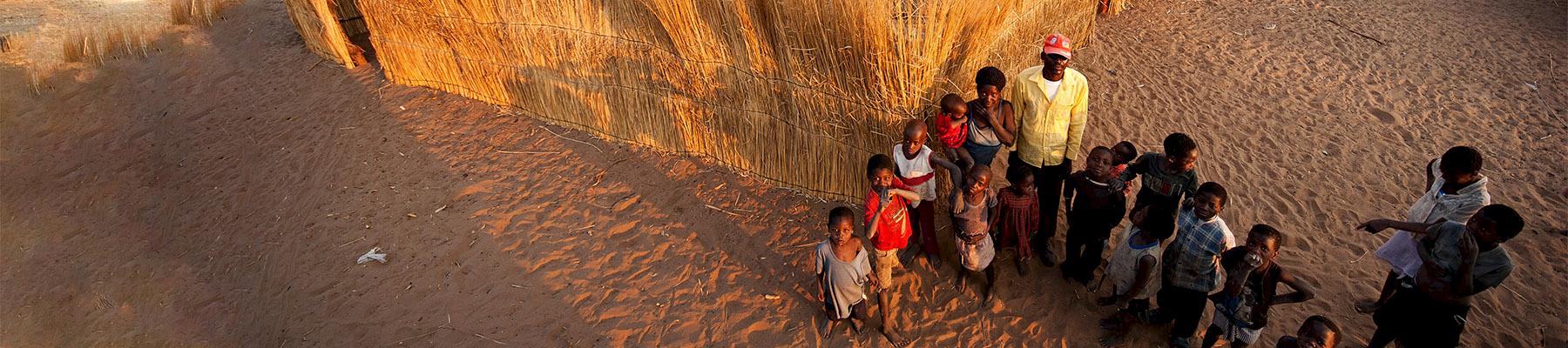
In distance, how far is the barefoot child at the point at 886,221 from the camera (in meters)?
3.07

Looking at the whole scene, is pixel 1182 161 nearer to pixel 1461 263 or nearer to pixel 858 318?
pixel 1461 263

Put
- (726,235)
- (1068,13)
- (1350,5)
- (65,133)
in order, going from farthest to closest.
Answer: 1. (1350,5)
2. (65,133)
3. (1068,13)
4. (726,235)

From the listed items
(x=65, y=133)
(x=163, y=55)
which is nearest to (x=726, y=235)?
(x=65, y=133)

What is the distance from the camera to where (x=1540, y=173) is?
4227 mm

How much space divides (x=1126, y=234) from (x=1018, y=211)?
1.44 ft

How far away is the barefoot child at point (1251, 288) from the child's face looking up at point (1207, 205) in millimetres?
138

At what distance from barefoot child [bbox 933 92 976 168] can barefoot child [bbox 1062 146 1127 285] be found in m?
0.49

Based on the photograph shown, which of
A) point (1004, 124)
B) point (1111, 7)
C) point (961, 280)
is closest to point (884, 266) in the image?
point (961, 280)

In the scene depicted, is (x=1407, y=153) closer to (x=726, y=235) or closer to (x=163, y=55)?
(x=726, y=235)

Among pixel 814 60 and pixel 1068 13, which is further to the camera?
pixel 1068 13

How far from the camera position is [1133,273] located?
10.1 feet

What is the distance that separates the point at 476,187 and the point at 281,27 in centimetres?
431

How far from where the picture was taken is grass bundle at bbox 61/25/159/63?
22.4 ft

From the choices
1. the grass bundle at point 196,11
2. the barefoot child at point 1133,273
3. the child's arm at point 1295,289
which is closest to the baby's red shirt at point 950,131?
the barefoot child at point 1133,273
